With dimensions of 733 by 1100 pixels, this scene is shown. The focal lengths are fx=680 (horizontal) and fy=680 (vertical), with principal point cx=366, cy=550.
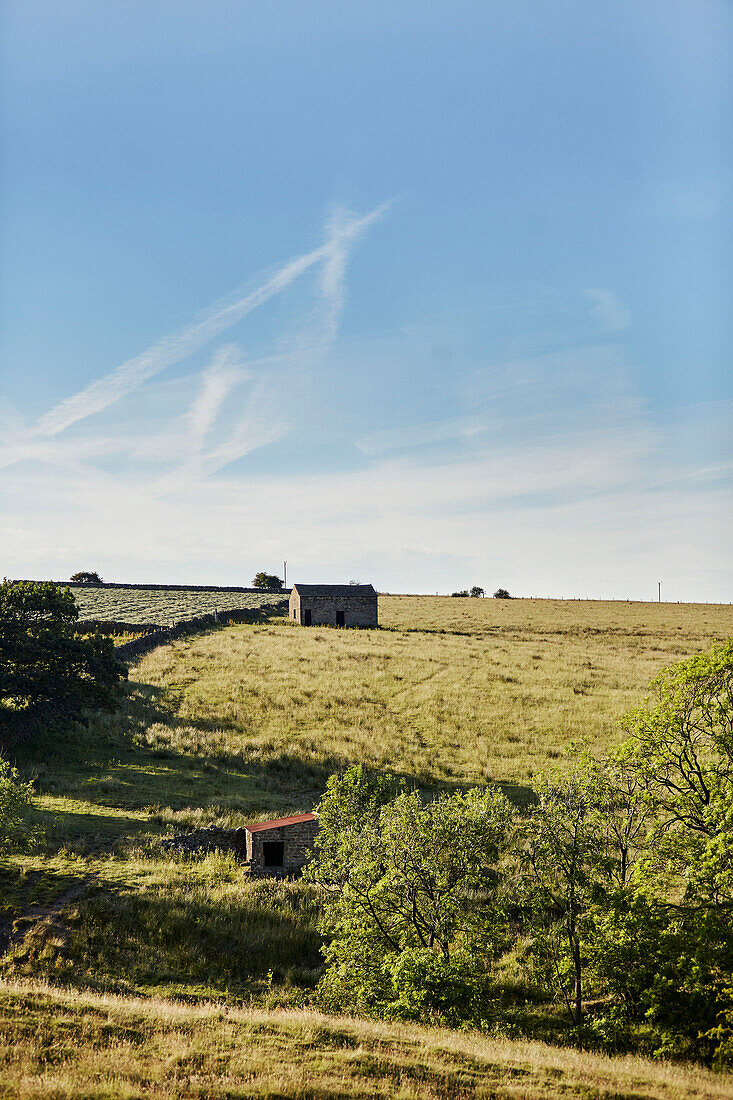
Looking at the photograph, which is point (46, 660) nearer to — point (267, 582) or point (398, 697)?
point (398, 697)

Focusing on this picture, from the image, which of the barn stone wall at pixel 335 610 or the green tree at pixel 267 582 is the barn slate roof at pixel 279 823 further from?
the green tree at pixel 267 582

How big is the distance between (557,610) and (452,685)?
6129cm

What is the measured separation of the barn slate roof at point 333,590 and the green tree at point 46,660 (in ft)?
138

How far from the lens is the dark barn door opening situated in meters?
23.2

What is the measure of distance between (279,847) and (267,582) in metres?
105

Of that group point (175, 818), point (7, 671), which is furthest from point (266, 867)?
point (7, 671)

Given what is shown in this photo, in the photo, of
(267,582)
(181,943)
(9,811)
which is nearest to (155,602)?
(267,582)

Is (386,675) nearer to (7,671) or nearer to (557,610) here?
(7,671)

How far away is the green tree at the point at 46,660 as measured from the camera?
3306 centimetres

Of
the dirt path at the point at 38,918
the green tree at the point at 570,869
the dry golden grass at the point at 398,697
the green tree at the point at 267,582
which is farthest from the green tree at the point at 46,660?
the green tree at the point at 267,582

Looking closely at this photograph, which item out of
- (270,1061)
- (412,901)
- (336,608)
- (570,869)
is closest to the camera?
(270,1061)

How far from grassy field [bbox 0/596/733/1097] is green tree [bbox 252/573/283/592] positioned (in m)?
50.1

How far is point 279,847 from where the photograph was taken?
2336cm

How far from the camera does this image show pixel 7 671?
33.2m
